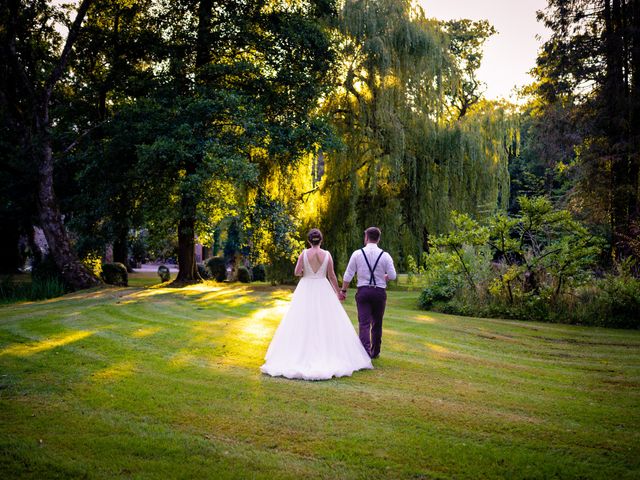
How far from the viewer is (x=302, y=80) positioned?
17.5 metres

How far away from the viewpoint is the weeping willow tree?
64.9ft

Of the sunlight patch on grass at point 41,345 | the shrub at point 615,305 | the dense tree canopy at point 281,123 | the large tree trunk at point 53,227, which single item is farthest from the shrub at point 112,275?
the shrub at point 615,305

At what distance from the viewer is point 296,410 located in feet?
16.9

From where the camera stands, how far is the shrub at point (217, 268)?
25969 mm

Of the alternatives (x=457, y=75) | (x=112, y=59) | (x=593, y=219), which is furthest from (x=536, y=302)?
(x=112, y=59)

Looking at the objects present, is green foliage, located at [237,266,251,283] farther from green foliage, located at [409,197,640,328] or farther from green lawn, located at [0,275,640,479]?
green lawn, located at [0,275,640,479]

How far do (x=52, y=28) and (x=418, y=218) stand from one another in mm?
15178

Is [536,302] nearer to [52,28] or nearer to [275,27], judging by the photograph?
[275,27]

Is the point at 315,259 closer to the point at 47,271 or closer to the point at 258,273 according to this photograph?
the point at 47,271

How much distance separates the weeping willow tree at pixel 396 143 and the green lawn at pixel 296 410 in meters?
11.1

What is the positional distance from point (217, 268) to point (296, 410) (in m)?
21.4

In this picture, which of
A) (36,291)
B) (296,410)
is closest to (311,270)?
(296,410)

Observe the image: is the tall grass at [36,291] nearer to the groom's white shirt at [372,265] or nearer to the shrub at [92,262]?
the shrub at [92,262]

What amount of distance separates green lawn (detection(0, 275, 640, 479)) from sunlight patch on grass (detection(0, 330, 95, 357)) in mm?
42
